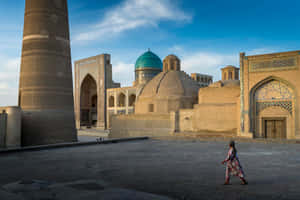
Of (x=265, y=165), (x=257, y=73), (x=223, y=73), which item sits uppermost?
(x=223, y=73)

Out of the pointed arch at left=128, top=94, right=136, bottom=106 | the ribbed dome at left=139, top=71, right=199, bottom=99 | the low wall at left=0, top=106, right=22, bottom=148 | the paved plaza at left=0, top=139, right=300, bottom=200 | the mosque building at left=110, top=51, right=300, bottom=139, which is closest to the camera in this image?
the paved plaza at left=0, top=139, right=300, bottom=200

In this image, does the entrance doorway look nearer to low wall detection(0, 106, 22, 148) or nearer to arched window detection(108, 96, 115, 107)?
low wall detection(0, 106, 22, 148)

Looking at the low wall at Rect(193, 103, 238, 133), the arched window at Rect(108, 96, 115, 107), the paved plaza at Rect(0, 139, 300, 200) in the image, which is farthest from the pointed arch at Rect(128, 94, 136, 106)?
the paved plaza at Rect(0, 139, 300, 200)

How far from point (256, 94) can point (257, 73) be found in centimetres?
111

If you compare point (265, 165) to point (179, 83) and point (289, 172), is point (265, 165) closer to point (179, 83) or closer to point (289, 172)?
point (289, 172)

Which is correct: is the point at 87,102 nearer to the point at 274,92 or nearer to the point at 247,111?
the point at 247,111

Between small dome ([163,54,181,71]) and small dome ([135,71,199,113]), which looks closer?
small dome ([135,71,199,113])

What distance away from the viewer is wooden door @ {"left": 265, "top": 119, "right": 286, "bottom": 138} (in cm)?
1428

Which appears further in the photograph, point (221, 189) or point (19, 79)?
point (19, 79)

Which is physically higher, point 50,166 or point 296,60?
point 296,60

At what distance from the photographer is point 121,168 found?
18.5 ft

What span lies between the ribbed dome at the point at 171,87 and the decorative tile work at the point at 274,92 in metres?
9.55

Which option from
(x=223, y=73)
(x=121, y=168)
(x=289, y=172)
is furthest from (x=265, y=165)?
(x=223, y=73)

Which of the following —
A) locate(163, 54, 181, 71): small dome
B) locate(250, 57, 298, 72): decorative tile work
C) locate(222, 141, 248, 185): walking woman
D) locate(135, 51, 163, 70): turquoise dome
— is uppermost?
locate(135, 51, 163, 70): turquoise dome
